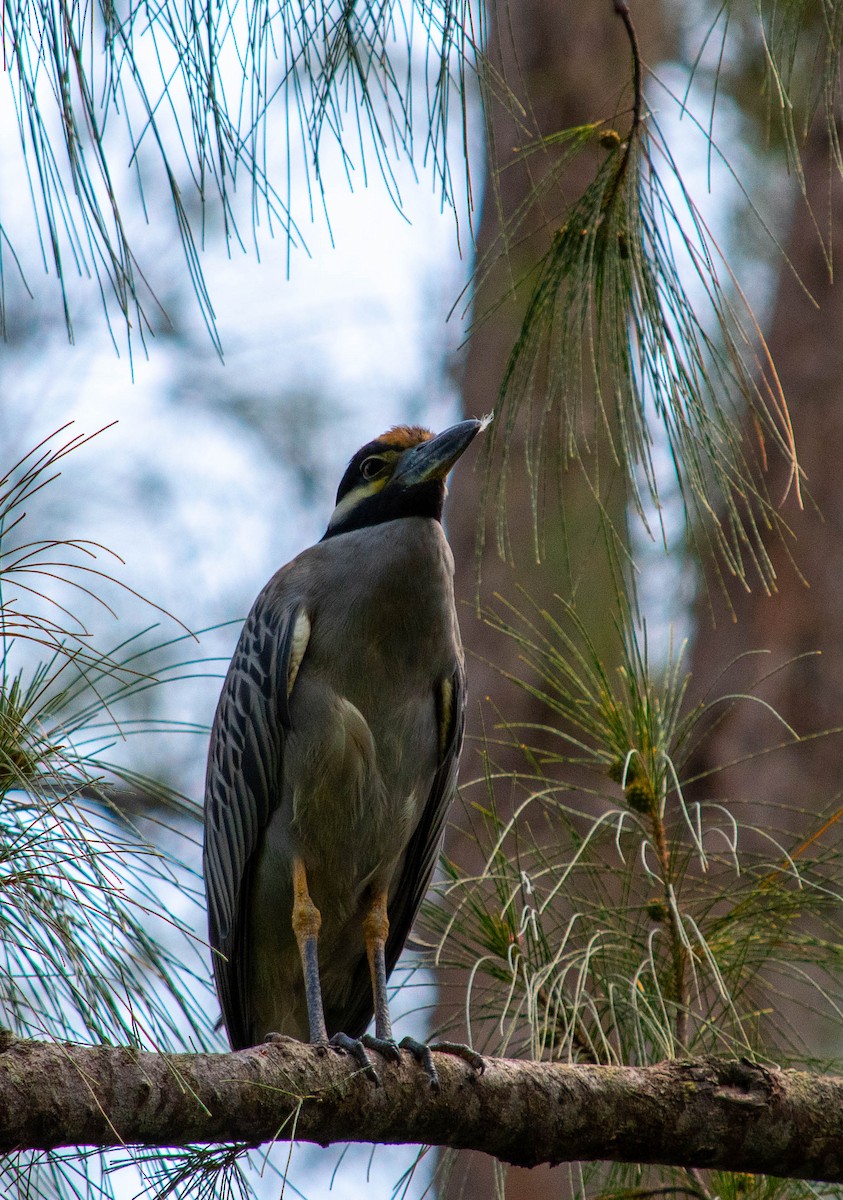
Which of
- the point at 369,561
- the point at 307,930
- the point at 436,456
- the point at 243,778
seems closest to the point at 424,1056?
the point at 307,930

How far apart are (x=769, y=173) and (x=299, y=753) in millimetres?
4800

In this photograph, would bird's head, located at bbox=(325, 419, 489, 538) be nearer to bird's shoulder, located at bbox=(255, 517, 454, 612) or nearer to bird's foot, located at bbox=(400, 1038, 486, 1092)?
bird's shoulder, located at bbox=(255, 517, 454, 612)

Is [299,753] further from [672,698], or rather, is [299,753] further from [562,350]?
[562,350]

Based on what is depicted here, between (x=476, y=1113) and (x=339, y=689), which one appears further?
(x=339, y=689)

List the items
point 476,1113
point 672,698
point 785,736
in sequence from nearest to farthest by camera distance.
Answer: point 476,1113 < point 672,698 < point 785,736

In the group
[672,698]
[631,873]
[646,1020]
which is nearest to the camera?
[646,1020]

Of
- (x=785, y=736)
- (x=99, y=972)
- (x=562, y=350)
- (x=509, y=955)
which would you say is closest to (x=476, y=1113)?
(x=509, y=955)

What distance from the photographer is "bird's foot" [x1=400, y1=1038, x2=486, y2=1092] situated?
7.02ft

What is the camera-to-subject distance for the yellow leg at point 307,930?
114 inches

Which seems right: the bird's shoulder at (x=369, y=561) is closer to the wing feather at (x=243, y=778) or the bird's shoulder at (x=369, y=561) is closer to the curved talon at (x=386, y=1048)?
the wing feather at (x=243, y=778)

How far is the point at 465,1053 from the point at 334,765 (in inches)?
36.3

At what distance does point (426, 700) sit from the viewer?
3111 millimetres

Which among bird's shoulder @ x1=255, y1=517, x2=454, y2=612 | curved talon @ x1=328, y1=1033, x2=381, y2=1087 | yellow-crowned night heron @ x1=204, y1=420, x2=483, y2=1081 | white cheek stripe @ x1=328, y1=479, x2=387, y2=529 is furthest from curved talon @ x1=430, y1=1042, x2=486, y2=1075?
white cheek stripe @ x1=328, y1=479, x2=387, y2=529

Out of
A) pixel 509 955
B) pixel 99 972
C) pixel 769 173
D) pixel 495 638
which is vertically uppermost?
pixel 769 173
